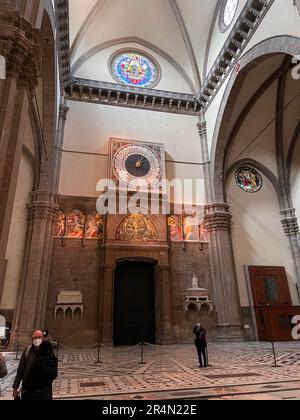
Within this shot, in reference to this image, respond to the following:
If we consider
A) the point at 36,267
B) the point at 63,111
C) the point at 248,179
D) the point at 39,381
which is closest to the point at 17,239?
the point at 36,267

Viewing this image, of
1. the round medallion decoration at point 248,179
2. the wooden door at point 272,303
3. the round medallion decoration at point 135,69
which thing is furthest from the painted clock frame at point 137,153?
the wooden door at point 272,303

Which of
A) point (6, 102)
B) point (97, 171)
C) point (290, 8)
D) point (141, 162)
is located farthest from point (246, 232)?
point (6, 102)

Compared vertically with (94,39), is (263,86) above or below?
below

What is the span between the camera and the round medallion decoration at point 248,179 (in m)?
16.8

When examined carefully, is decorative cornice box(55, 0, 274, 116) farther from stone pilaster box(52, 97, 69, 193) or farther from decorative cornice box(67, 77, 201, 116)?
stone pilaster box(52, 97, 69, 193)

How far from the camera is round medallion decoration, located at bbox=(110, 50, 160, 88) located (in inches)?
698

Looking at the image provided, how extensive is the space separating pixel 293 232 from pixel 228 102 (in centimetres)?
746

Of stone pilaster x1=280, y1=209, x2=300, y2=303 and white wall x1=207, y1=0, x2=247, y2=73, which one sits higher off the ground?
white wall x1=207, y1=0, x2=247, y2=73

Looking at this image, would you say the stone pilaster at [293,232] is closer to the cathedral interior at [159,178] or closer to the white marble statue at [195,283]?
the cathedral interior at [159,178]

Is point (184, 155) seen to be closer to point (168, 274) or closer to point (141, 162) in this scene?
point (141, 162)

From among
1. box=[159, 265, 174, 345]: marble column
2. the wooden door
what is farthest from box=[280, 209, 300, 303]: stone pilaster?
box=[159, 265, 174, 345]: marble column

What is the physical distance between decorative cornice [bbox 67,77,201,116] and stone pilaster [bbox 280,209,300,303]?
758 centimetres
